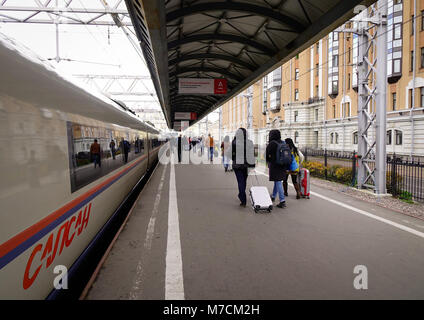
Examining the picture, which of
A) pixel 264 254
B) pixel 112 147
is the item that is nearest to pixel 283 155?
pixel 264 254

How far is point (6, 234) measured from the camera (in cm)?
220

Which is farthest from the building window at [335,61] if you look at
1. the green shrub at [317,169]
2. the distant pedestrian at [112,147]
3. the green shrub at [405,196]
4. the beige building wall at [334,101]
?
the distant pedestrian at [112,147]

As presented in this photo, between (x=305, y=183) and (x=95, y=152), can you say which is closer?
(x=95, y=152)

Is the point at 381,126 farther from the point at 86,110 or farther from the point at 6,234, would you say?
the point at 6,234

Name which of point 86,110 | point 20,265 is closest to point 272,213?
point 86,110

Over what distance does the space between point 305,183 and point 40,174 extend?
272 inches

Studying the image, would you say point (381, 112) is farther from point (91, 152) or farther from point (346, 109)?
point (346, 109)

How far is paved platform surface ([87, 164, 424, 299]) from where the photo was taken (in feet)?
11.2

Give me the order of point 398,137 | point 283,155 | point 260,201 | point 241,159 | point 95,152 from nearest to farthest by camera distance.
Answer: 1. point 95,152
2. point 260,201
3. point 283,155
4. point 241,159
5. point 398,137

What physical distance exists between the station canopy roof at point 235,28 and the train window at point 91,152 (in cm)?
213

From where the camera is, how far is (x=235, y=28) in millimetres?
→ 8820

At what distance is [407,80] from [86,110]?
28778 millimetres

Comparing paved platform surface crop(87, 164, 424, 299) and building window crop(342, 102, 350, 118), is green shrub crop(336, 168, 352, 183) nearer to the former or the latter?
paved platform surface crop(87, 164, 424, 299)

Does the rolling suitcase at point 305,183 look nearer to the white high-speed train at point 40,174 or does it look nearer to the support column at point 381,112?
the support column at point 381,112
